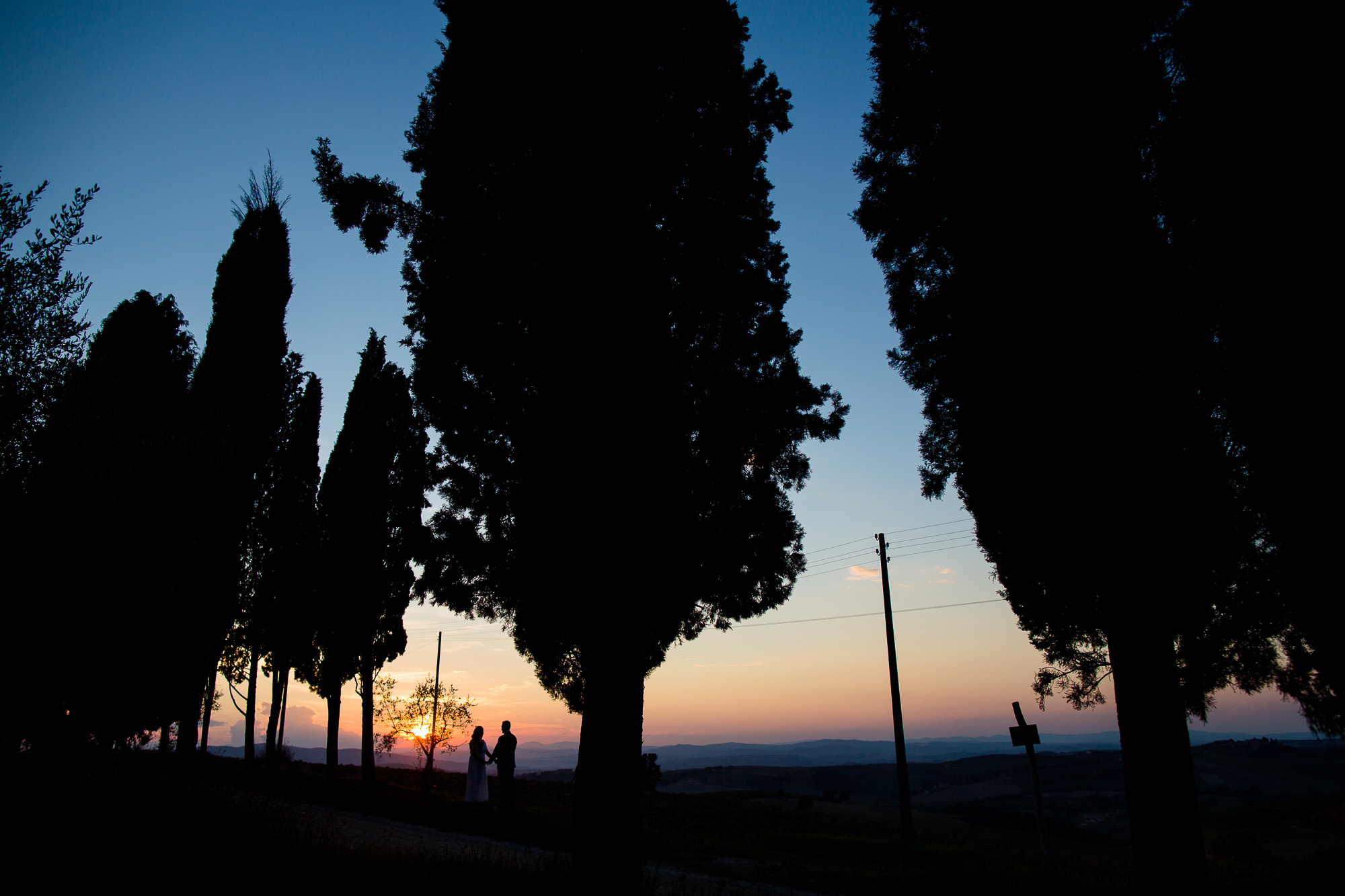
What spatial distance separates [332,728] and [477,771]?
929 cm

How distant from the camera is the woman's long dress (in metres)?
17.0

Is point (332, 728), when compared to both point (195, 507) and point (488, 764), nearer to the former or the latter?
point (488, 764)

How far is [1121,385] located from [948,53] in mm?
4631

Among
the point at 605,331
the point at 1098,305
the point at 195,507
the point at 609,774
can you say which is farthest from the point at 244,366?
the point at 1098,305

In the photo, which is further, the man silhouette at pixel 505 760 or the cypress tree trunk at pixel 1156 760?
the man silhouette at pixel 505 760

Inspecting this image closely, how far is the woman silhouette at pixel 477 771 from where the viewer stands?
17.0 m

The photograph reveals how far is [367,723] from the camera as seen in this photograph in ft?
73.9

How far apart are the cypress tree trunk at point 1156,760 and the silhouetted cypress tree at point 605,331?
4885mm

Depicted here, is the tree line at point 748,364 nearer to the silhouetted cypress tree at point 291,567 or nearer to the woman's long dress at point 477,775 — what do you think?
Result: the woman's long dress at point 477,775

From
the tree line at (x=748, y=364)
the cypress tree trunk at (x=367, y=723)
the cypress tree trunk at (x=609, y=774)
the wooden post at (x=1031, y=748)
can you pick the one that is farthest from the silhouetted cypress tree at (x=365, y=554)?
the wooden post at (x=1031, y=748)

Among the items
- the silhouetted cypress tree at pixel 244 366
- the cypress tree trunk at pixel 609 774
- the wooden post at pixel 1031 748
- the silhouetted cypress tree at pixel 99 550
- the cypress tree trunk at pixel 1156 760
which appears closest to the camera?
the cypress tree trunk at pixel 1156 760

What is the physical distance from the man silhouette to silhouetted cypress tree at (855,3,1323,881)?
12.8 metres

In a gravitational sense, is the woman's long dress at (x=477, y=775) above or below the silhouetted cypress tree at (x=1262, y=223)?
below

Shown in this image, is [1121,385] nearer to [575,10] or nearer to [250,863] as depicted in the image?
[575,10]
